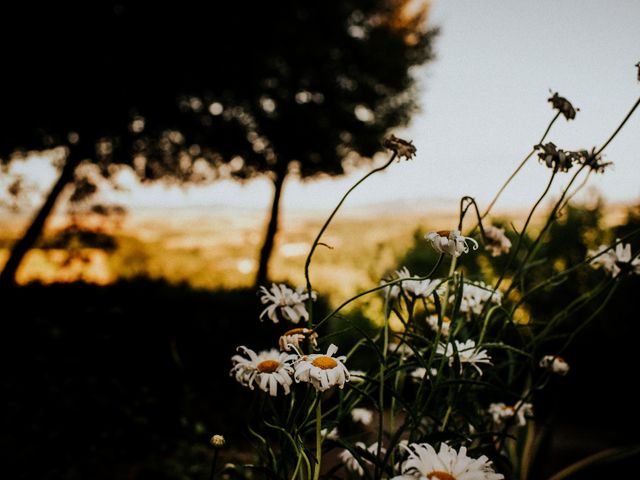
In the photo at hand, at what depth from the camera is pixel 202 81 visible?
506 cm

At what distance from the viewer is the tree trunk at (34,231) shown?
4.18m

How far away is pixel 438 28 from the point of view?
372 inches

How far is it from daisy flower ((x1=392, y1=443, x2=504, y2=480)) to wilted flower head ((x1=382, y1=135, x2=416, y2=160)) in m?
0.50

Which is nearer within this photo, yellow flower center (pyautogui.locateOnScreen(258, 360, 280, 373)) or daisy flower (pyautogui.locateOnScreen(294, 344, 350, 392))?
daisy flower (pyautogui.locateOnScreen(294, 344, 350, 392))

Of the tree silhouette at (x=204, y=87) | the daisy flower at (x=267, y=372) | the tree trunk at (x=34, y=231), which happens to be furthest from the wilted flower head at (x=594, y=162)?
the tree trunk at (x=34, y=231)

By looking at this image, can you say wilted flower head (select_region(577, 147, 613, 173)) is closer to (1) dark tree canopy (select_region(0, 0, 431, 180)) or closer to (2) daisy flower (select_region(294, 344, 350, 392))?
(2) daisy flower (select_region(294, 344, 350, 392))

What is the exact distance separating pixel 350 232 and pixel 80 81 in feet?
24.8

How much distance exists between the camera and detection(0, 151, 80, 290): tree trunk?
4.18m

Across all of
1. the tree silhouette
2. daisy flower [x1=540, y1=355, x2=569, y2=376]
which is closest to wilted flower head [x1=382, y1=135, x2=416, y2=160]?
daisy flower [x1=540, y1=355, x2=569, y2=376]

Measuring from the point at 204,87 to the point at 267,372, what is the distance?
5071mm

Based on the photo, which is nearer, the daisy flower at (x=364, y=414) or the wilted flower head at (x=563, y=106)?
the wilted flower head at (x=563, y=106)

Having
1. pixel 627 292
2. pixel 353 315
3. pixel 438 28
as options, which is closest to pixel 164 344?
pixel 353 315

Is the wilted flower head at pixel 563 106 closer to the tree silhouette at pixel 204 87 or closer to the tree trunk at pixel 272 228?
the tree silhouette at pixel 204 87

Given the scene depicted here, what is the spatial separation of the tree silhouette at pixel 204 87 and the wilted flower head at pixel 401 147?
436cm
